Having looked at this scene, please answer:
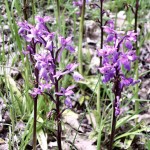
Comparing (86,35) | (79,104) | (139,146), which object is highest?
(86,35)

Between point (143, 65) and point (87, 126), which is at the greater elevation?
point (143, 65)

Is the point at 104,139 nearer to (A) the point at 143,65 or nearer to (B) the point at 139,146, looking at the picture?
(B) the point at 139,146

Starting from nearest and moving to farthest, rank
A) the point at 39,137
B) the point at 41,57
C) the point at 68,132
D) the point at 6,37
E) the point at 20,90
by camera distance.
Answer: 1. the point at 41,57
2. the point at 39,137
3. the point at 68,132
4. the point at 20,90
5. the point at 6,37

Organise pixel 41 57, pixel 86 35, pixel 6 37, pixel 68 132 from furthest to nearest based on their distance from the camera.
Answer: pixel 86 35
pixel 6 37
pixel 68 132
pixel 41 57

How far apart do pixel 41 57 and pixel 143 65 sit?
2506mm

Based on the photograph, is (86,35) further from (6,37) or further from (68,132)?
(68,132)

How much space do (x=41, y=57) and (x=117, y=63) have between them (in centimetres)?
47

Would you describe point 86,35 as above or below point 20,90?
above

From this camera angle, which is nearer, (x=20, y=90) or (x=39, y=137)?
(x=39, y=137)

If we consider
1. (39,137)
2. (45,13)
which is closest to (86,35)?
(45,13)

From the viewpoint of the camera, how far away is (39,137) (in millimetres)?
2971

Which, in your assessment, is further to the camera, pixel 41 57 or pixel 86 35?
pixel 86 35

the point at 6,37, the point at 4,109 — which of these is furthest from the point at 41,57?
the point at 6,37

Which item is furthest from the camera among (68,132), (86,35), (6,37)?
(86,35)
